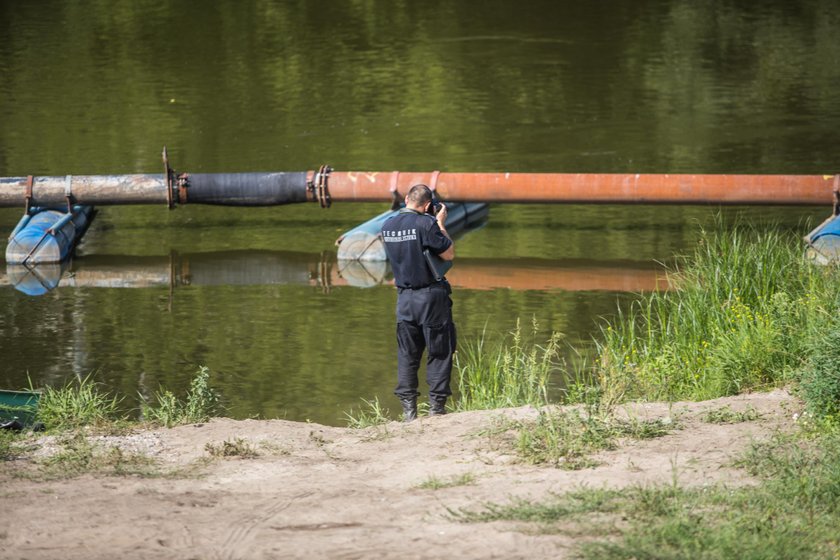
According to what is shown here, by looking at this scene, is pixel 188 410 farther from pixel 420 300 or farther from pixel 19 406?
pixel 420 300

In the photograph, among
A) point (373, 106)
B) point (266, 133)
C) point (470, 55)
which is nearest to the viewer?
point (266, 133)

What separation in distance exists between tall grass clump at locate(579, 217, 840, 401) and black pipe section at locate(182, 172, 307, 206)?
5.56m

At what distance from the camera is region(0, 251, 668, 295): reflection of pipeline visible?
45.7ft

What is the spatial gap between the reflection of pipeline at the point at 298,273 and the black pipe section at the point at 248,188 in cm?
71

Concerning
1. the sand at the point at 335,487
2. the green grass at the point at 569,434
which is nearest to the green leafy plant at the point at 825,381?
the sand at the point at 335,487

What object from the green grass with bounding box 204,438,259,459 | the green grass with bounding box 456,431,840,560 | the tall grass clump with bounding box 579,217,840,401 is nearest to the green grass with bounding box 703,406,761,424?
the tall grass clump with bounding box 579,217,840,401

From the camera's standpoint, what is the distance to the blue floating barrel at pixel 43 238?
1510 cm

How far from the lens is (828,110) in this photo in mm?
21750

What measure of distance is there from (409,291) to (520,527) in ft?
9.97

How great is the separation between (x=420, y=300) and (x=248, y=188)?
722 centimetres

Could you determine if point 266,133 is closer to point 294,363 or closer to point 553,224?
Answer: point 553,224

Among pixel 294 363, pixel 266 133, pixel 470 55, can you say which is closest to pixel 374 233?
pixel 294 363

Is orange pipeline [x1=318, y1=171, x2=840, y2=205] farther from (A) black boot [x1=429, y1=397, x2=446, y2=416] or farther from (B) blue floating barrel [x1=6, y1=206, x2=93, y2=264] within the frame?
(A) black boot [x1=429, y1=397, x2=446, y2=416]

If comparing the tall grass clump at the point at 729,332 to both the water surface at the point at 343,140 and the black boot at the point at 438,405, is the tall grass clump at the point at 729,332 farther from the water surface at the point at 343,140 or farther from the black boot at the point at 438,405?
the water surface at the point at 343,140
